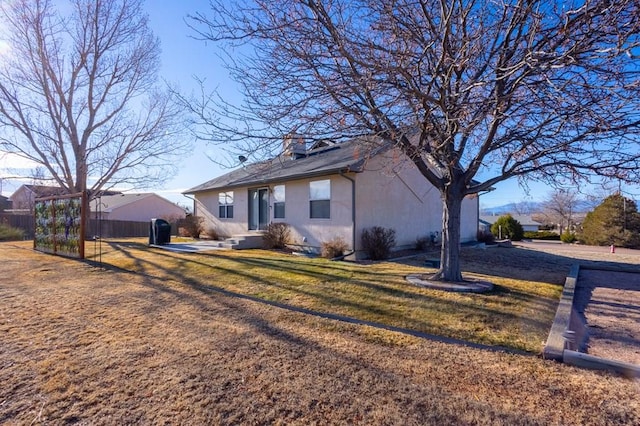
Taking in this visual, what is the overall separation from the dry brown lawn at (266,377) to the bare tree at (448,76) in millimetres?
3047

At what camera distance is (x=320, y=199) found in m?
11.7

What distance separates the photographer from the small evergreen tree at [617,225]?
23625 mm

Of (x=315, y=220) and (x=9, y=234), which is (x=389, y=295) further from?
(x=9, y=234)

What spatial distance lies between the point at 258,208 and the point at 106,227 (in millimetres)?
15958

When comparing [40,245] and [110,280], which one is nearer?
[110,280]

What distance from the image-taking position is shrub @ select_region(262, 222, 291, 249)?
12727mm

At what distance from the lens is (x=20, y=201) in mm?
43906

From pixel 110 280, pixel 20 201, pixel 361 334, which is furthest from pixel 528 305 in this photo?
pixel 20 201

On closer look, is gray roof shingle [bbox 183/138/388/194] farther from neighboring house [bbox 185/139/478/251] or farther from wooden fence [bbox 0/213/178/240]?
wooden fence [bbox 0/213/178/240]

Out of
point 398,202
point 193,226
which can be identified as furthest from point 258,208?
point 398,202

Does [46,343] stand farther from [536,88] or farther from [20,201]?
[20,201]

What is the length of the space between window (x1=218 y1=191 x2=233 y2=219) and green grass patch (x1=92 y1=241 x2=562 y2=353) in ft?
23.7

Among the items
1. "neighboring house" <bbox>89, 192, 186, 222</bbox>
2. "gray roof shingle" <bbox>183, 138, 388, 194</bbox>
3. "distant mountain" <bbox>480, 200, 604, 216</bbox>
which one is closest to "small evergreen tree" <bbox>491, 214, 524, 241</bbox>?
"distant mountain" <bbox>480, 200, 604, 216</bbox>

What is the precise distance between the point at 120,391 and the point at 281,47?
4.64m
